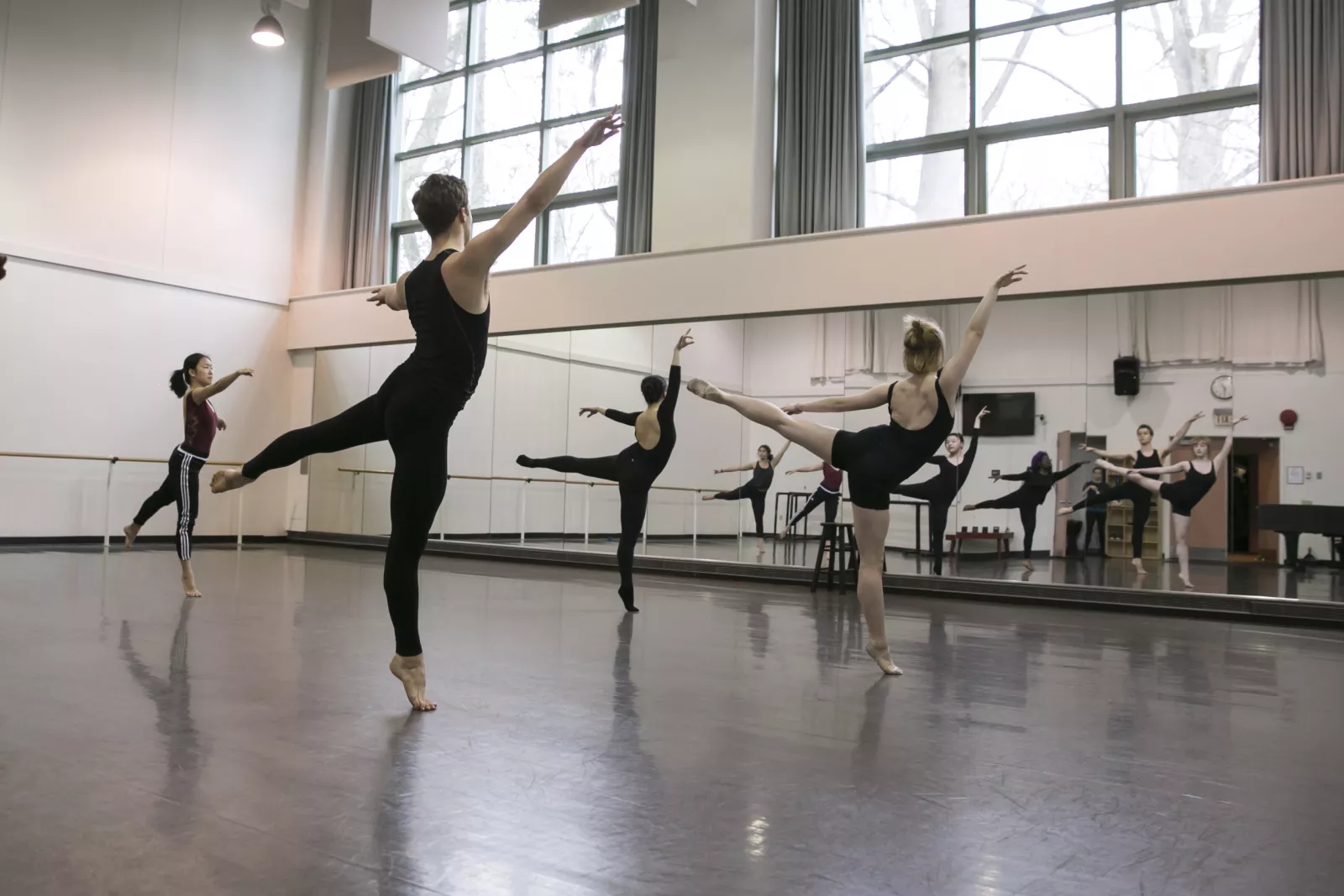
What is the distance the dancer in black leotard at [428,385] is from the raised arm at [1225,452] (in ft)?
21.7

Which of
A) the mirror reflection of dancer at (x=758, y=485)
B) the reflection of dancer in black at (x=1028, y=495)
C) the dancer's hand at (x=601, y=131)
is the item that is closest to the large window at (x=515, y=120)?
the mirror reflection of dancer at (x=758, y=485)

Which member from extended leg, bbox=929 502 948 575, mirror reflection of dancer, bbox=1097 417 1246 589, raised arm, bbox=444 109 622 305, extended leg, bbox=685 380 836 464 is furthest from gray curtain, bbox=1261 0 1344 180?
raised arm, bbox=444 109 622 305

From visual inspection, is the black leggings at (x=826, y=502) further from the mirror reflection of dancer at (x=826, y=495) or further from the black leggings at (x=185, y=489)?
the black leggings at (x=185, y=489)

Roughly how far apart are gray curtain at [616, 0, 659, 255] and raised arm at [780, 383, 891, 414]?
20.6 feet

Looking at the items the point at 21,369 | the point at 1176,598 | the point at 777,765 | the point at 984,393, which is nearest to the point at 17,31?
the point at 21,369

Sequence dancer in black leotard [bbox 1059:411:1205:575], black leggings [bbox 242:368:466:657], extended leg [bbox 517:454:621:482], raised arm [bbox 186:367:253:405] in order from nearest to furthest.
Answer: black leggings [bbox 242:368:466:657] < raised arm [bbox 186:367:253:405] < extended leg [bbox 517:454:621:482] < dancer in black leotard [bbox 1059:411:1205:575]

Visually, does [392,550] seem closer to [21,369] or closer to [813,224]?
[813,224]

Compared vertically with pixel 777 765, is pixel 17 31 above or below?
above

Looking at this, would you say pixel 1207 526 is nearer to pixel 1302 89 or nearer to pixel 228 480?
pixel 1302 89

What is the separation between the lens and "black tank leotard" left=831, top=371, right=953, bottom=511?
3.47m

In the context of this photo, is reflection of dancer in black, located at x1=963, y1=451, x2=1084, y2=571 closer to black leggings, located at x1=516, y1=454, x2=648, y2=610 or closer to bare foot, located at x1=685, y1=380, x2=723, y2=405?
black leggings, located at x1=516, y1=454, x2=648, y2=610

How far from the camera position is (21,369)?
8.94 meters

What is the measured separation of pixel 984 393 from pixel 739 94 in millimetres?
3748

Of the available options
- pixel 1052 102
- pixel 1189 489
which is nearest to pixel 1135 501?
pixel 1189 489
